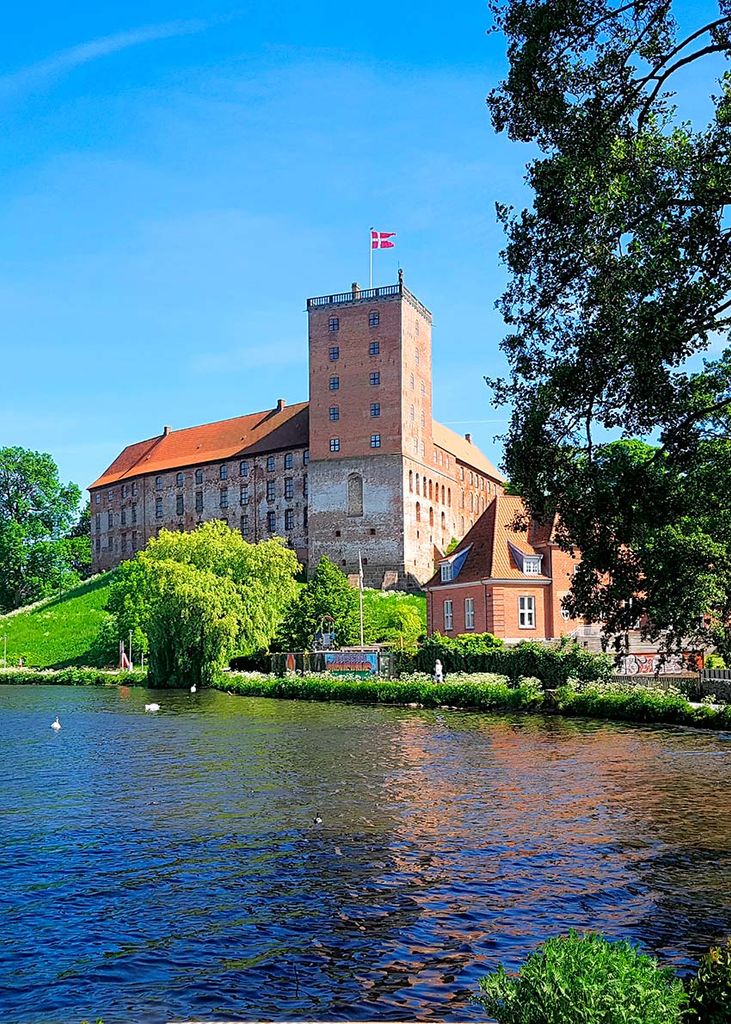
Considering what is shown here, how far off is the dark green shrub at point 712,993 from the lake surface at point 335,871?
104 inches

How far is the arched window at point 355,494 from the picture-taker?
90.0 meters

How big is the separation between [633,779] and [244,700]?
1151 inches

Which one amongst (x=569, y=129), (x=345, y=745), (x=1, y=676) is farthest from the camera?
(x=1, y=676)

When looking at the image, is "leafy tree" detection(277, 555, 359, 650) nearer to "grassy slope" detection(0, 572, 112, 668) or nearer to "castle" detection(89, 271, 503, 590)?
"castle" detection(89, 271, 503, 590)

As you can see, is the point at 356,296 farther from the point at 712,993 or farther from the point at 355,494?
the point at 712,993

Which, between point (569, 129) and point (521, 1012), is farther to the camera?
point (569, 129)

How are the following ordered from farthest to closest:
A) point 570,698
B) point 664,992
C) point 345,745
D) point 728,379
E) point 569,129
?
point 570,698 → point 345,745 → point 728,379 → point 569,129 → point 664,992

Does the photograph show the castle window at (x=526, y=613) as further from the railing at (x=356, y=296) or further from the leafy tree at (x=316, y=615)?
the railing at (x=356, y=296)

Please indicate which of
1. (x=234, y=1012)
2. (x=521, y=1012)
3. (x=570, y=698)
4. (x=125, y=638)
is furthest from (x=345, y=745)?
(x=125, y=638)

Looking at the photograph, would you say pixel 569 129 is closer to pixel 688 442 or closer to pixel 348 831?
pixel 688 442

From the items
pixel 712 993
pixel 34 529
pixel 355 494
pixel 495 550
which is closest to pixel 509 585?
pixel 495 550

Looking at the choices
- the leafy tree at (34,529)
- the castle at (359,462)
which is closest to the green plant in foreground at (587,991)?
the castle at (359,462)

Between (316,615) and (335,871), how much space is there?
49333 millimetres

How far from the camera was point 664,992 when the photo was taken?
5523 mm
